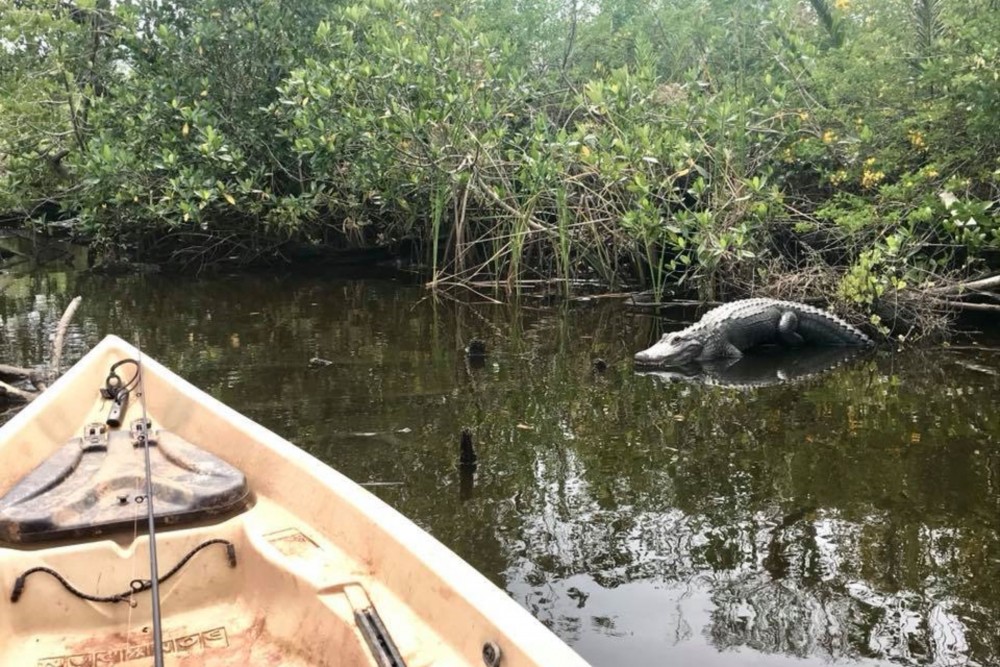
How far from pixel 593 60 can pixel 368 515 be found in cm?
1247

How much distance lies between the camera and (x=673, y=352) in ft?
23.9

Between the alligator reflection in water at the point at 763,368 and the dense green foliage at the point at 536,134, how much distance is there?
705 mm

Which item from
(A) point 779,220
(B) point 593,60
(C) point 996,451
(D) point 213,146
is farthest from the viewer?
(B) point 593,60

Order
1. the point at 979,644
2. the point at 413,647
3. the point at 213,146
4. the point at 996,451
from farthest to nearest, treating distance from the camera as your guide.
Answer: the point at 213,146, the point at 996,451, the point at 979,644, the point at 413,647

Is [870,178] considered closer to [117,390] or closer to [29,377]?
[117,390]

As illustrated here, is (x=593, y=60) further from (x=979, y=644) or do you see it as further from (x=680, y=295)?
(x=979, y=644)

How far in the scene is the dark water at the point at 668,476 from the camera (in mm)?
3098

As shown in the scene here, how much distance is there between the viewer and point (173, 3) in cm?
1311

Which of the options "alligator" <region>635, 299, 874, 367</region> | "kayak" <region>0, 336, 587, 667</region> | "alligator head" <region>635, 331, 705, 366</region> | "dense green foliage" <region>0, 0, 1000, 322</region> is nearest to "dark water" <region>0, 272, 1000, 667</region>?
"alligator head" <region>635, 331, 705, 366</region>

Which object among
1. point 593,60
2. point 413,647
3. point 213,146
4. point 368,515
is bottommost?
point 413,647

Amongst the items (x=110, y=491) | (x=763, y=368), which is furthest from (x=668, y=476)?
(x=763, y=368)

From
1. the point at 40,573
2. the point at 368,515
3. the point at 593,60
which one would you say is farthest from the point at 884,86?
the point at 40,573

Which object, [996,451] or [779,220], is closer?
[996,451]

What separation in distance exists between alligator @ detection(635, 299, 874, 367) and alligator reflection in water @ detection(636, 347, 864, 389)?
0.09m
